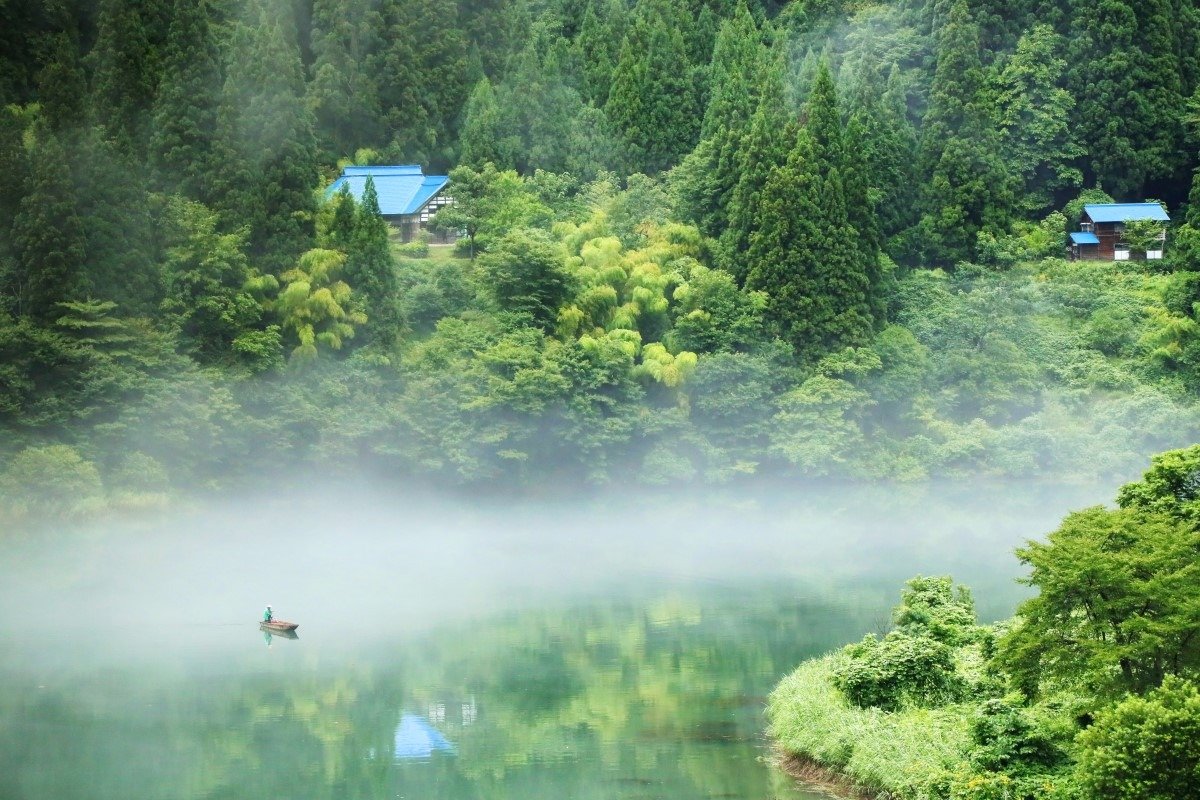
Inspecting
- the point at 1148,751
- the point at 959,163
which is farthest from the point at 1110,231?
the point at 1148,751

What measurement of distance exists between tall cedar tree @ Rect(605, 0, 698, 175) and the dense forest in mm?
119

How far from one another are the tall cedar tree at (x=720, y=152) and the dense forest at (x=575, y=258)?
11cm

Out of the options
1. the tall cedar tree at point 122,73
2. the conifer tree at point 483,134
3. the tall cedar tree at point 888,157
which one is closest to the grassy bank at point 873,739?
the tall cedar tree at point 122,73

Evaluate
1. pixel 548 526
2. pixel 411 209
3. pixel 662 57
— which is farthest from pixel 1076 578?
pixel 662 57

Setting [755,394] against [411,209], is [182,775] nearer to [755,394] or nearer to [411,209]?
[755,394]

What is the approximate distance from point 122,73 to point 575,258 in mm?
11449

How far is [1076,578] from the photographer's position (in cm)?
1488

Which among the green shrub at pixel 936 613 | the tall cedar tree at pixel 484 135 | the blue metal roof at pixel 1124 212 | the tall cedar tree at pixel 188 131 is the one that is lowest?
the green shrub at pixel 936 613

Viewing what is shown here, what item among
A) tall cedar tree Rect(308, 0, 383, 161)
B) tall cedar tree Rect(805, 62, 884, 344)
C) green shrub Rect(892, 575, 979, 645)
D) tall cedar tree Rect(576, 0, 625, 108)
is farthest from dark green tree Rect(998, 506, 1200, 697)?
tall cedar tree Rect(576, 0, 625, 108)

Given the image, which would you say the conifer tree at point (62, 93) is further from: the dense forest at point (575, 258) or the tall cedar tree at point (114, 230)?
the tall cedar tree at point (114, 230)

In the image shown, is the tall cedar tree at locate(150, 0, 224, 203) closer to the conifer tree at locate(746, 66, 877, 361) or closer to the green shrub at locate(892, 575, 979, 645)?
the conifer tree at locate(746, 66, 877, 361)

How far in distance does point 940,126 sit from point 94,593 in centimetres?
2435

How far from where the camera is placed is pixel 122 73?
127ft

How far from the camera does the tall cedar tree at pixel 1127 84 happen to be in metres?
43.8
